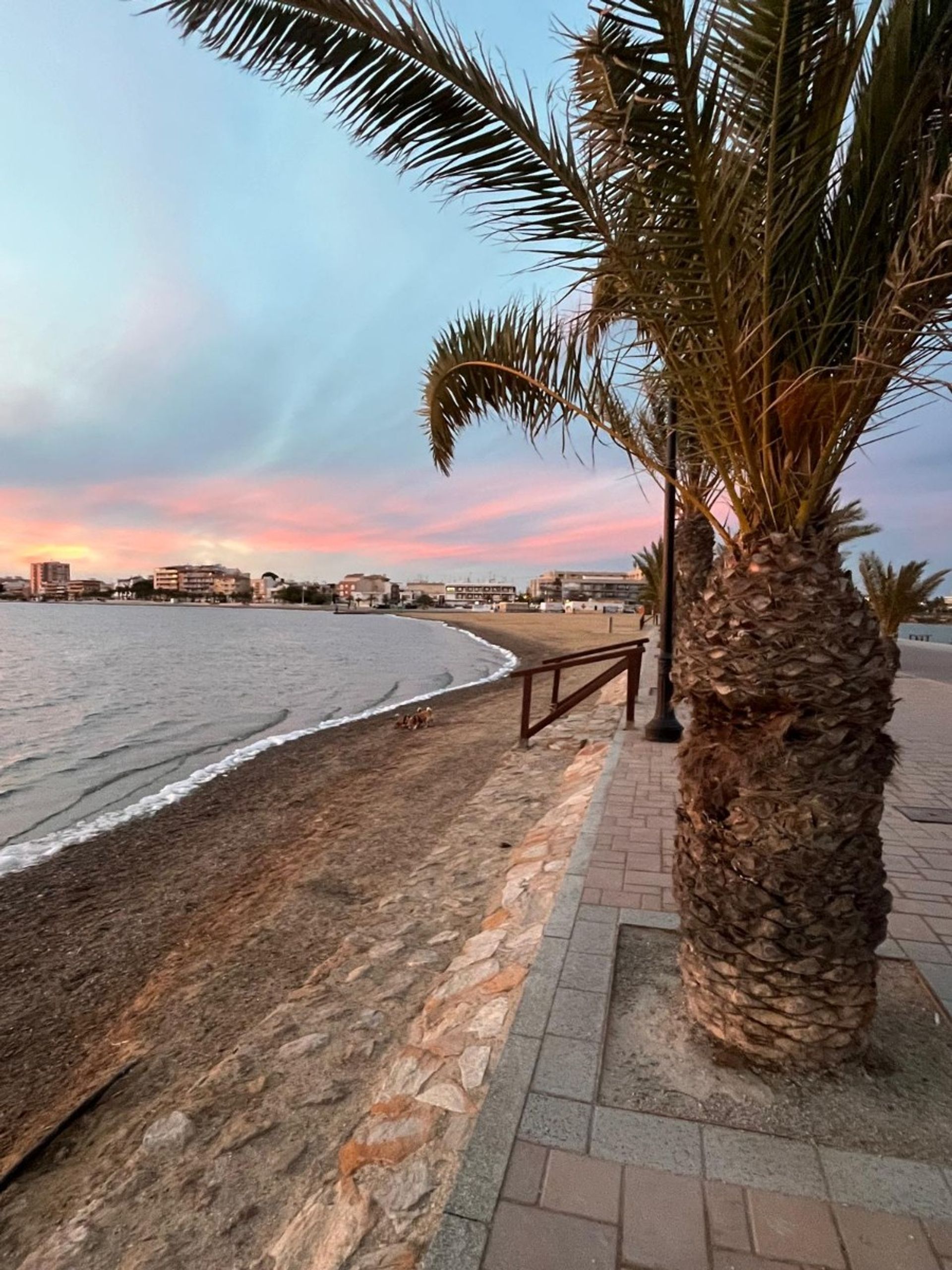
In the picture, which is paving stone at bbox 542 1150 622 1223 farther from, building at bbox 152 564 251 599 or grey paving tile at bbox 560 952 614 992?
building at bbox 152 564 251 599

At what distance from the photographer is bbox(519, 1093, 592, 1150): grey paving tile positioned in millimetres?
2080

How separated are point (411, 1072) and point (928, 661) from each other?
73.9ft

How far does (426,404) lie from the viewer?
4.42 meters

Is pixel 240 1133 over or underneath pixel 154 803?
over

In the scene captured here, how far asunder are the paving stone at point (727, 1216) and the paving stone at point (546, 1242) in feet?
0.86

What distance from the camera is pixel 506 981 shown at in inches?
124

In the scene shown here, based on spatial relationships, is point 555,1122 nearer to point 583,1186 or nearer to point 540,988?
point 583,1186

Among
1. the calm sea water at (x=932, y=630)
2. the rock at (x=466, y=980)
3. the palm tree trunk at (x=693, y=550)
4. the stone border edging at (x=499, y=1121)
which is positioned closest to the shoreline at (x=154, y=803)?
the rock at (x=466, y=980)

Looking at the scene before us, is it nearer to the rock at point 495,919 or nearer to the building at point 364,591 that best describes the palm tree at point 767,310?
the rock at point 495,919

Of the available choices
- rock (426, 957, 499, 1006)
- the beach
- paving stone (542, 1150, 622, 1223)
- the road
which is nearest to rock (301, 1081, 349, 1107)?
the beach

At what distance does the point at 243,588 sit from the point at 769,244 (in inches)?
7383

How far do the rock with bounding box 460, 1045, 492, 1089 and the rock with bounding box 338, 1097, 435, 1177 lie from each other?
0.55 feet

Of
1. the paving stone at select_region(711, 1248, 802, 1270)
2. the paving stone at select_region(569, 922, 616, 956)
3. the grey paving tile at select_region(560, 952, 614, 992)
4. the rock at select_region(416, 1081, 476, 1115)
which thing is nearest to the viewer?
the paving stone at select_region(711, 1248, 802, 1270)

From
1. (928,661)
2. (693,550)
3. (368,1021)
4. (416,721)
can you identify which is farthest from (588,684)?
(928,661)
